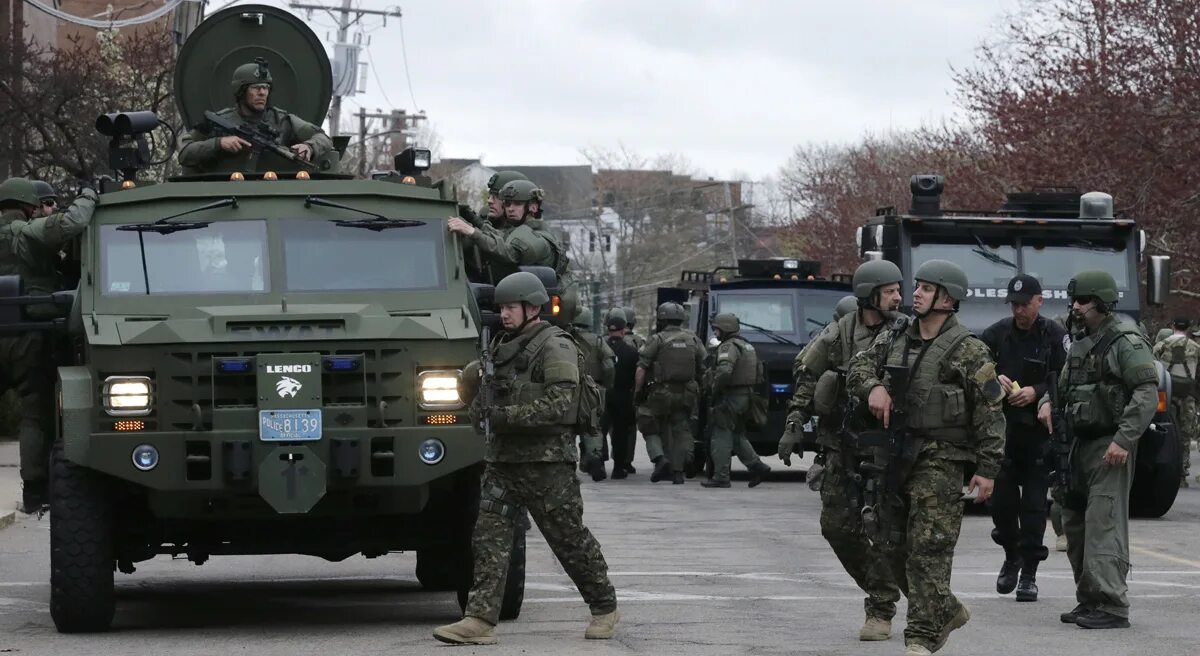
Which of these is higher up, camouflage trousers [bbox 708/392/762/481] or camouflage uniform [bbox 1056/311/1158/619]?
camouflage uniform [bbox 1056/311/1158/619]

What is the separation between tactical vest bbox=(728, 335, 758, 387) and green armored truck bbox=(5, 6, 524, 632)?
10.9m

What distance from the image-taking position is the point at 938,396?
977 centimetres

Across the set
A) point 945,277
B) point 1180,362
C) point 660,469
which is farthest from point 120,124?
point 1180,362

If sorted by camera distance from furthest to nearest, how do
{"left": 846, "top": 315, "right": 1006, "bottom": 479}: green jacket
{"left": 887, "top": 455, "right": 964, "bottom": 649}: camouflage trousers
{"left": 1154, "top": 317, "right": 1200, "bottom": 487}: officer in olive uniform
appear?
{"left": 1154, "top": 317, "right": 1200, "bottom": 487}: officer in olive uniform < {"left": 846, "top": 315, "right": 1006, "bottom": 479}: green jacket < {"left": 887, "top": 455, "right": 964, "bottom": 649}: camouflage trousers

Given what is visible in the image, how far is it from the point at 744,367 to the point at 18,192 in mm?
11010

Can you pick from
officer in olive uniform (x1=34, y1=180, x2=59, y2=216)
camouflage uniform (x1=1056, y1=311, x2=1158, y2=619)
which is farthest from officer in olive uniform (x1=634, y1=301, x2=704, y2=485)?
camouflage uniform (x1=1056, y1=311, x2=1158, y2=619)

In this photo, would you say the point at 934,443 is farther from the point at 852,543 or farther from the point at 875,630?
the point at 875,630

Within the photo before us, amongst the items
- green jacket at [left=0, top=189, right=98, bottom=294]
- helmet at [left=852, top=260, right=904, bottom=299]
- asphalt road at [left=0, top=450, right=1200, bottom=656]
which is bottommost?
asphalt road at [left=0, top=450, right=1200, bottom=656]

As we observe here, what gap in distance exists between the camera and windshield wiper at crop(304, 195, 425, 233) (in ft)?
37.0

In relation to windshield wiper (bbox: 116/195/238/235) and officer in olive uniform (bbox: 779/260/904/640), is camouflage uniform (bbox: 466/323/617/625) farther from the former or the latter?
windshield wiper (bbox: 116/195/238/235)

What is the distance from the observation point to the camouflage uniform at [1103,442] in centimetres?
1103

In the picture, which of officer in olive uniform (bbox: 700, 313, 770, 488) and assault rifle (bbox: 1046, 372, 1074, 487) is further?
officer in olive uniform (bbox: 700, 313, 770, 488)

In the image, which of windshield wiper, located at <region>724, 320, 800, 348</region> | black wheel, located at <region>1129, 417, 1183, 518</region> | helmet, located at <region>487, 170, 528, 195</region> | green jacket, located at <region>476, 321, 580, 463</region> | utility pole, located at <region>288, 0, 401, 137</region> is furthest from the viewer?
utility pole, located at <region>288, 0, 401, 137</region>

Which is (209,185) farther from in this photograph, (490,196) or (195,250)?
(490,196)
